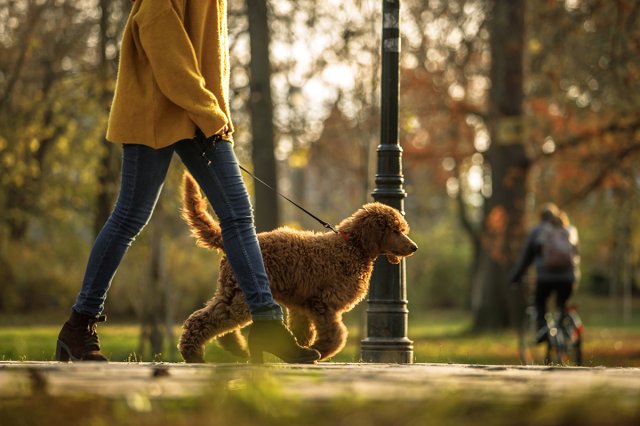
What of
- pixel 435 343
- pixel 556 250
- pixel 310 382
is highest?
pixel 556 250

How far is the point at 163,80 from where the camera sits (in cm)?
643

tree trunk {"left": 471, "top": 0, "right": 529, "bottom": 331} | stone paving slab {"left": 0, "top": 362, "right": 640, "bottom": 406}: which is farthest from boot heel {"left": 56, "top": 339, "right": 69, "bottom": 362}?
tree trunk {"left": 471, "top": 0, "right": 529, "bottom": 331}

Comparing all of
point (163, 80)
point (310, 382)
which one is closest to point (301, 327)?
point (163, 80)

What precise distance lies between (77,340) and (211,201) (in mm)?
994

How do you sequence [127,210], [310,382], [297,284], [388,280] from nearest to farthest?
[310,382] → [127,210] → [297,284] → [388,280]

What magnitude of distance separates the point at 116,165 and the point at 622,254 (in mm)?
20964

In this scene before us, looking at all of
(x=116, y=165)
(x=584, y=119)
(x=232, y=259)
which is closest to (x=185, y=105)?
(x=232, y=259)

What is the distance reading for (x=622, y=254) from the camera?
123 ft

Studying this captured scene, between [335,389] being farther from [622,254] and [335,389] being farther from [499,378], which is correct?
[622,254]

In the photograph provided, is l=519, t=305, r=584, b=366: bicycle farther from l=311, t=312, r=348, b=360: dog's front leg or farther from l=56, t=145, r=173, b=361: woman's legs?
l=56, t=145, r=173, b=361: woman's legs

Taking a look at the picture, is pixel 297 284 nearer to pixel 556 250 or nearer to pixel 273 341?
pixel 273 341

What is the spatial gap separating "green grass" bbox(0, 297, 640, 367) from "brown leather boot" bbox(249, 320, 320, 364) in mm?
1923

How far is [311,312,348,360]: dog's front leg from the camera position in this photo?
7.30m

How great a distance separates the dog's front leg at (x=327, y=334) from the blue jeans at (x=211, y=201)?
2.49 ft
